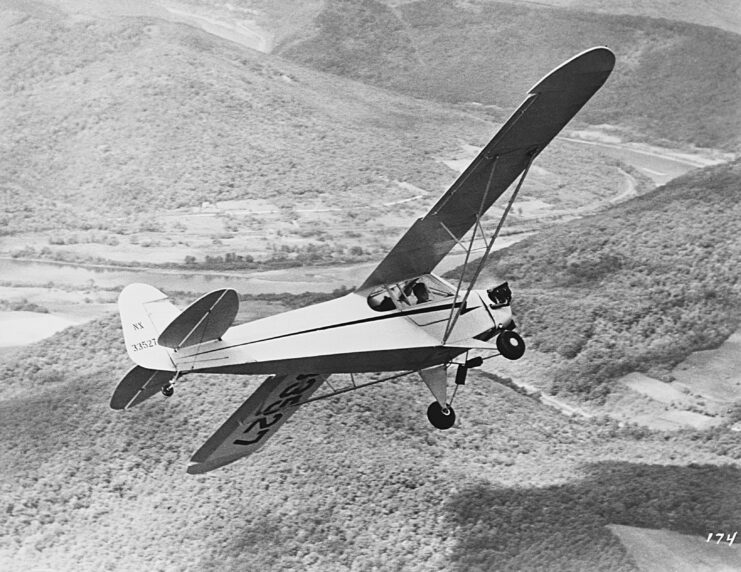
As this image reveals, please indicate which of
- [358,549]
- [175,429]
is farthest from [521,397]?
[175,429]

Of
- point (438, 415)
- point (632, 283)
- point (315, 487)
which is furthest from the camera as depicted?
point (632, 283)

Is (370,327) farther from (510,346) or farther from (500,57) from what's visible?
(500,57)

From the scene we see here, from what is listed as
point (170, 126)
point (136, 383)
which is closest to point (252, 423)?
point (136, 383)

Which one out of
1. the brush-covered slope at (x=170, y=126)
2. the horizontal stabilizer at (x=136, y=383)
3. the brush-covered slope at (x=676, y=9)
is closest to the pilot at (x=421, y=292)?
the horizontal stabilizer at (x=136, y=383)

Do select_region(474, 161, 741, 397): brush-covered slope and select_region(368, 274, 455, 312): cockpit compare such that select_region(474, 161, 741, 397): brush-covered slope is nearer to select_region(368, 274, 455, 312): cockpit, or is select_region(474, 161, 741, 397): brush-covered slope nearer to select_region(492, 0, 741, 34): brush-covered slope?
select_region(492, 0, 741, 34): brush-covered slope

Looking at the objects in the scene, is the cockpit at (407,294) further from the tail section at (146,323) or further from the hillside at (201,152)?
the hillside at (201,152)

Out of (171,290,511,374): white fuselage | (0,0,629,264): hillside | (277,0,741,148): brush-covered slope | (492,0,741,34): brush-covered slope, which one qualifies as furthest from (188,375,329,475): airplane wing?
(492,0,741,34): brush-covered slope
